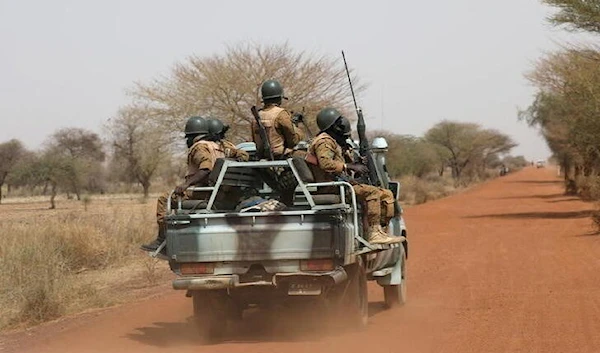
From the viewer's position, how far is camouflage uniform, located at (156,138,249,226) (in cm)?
894

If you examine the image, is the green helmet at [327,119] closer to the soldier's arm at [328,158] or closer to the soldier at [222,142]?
the soldier's arm at [328,158]

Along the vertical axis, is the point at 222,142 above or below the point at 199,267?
above

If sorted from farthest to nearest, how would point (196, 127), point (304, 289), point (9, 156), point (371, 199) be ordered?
point (9, 156)
point (196, 127)
point (371, 199)
point (304, 289)

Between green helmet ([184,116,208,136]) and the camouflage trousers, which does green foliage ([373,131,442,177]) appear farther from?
the camouflage trousers

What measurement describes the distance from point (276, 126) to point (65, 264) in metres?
6.01

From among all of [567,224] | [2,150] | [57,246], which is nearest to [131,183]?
[2,150]

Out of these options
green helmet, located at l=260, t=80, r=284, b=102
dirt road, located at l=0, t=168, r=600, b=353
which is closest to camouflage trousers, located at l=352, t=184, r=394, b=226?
dirt road, located at l=0, t=168, r=600, b=353

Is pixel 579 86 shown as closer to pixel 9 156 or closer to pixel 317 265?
pixel 317 265

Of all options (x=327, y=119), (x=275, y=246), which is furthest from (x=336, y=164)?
(x=275, y=246)

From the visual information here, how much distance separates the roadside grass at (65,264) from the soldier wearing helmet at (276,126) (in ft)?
11.4

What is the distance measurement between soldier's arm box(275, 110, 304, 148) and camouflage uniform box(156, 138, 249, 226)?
52cm

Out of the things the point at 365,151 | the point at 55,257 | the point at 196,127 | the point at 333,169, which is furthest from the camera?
the point at 55,257

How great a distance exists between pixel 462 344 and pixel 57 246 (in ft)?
30.3

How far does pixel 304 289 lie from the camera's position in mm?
7961
